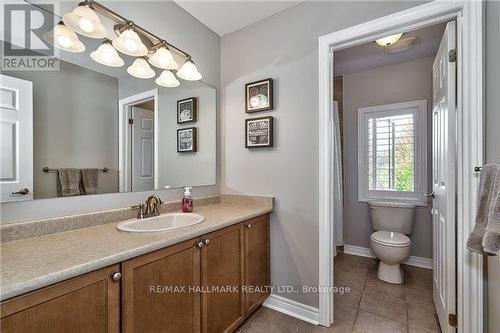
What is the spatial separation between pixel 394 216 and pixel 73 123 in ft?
10.3

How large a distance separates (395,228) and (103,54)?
10.5 ft

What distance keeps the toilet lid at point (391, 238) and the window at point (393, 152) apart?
53 cm

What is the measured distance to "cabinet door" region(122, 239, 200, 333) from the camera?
969 mm

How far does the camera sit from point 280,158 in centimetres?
193

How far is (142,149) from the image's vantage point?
5.32 ft

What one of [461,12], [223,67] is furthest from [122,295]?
[461,12]

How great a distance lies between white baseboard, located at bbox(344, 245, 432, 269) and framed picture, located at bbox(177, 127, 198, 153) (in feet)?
8.20

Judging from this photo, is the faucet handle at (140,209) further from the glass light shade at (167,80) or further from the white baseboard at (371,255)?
the white baseboard at (371,255)

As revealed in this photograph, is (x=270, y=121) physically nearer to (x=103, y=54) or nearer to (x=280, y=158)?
(x=280, y=158)

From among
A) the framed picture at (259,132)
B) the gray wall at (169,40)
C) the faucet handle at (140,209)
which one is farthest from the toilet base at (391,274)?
the faucet handle at (140,209)

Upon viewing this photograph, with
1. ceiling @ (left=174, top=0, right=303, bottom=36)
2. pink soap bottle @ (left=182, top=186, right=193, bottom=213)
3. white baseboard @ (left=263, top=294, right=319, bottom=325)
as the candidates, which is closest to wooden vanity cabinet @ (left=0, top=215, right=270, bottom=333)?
white baseboard @ (left=263, top=294, right=319, bottom=325)

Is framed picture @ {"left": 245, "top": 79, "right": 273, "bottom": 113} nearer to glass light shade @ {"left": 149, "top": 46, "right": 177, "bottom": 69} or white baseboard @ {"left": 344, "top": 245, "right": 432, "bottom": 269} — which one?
glass light shade @ {"left": 149, "top": 46, "right": 177, "bottom": 69}

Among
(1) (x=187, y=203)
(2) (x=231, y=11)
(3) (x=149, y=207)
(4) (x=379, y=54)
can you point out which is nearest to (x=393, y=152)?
(4) (x=379, y=54)

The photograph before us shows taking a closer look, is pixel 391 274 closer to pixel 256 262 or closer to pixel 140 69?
pixel 256 262
